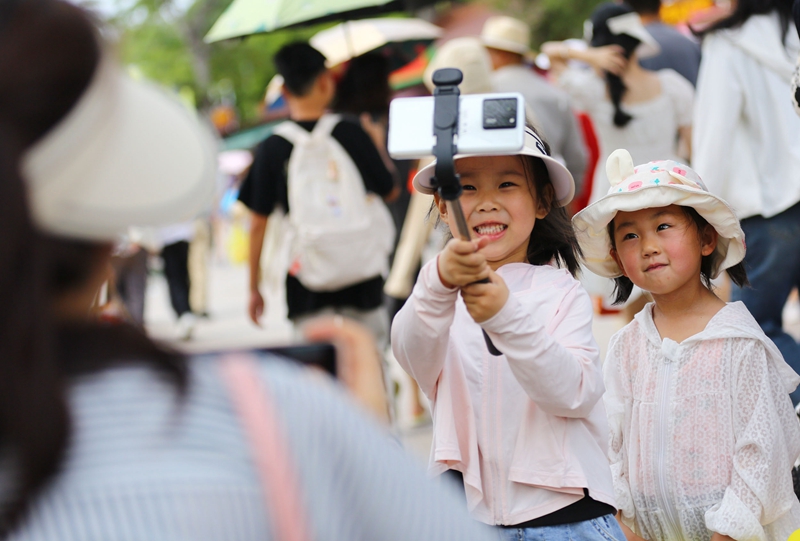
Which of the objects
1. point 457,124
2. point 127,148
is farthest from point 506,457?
point 127,148

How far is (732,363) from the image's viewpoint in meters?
2.48

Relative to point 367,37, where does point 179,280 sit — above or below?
below

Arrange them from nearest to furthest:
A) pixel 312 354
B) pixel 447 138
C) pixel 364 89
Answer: pixel 312 354 < pixel 447 138 < pixel 364 89

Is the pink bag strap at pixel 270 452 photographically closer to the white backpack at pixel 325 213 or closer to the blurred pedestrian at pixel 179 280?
the white backpack at pixel 325 213

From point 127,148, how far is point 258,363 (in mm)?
300

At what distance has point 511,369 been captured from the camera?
2016 millimetres

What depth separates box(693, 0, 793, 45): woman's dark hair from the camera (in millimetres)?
3719

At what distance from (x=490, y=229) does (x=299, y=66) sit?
9.47 feet

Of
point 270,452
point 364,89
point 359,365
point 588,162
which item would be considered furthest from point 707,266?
point 364,89

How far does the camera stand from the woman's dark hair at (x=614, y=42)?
493 centimetres

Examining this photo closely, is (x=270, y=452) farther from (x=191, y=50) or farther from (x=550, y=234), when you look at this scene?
(x=191, y=50)

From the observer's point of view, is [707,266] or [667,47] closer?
[707,266]

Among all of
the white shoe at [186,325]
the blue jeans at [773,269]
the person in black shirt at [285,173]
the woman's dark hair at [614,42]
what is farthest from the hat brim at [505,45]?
the white shoe at [186,325]

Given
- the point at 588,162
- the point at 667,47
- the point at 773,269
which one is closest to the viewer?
the point at 773,269
